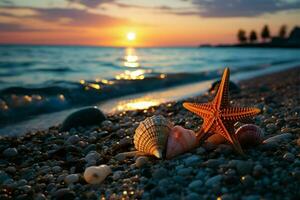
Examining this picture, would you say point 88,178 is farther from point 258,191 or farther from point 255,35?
point 255,35

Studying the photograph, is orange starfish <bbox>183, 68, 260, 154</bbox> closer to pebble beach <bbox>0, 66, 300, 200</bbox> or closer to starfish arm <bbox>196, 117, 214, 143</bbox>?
starfish arm <bbox>196, 117, 214, 143</bbox>

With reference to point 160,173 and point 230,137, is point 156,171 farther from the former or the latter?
point 230,137

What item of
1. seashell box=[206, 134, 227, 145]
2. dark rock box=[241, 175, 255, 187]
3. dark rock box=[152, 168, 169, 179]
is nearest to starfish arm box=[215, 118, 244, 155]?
seashell box=[206, 134, 227, 145]

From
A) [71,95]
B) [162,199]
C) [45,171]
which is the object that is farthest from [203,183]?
[71,95]

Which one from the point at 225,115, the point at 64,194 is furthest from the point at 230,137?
the point at 64,194

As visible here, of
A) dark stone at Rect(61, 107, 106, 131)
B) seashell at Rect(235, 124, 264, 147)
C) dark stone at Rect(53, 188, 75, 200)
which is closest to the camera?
dark stone at Rect(53, 188, 75, 200)
